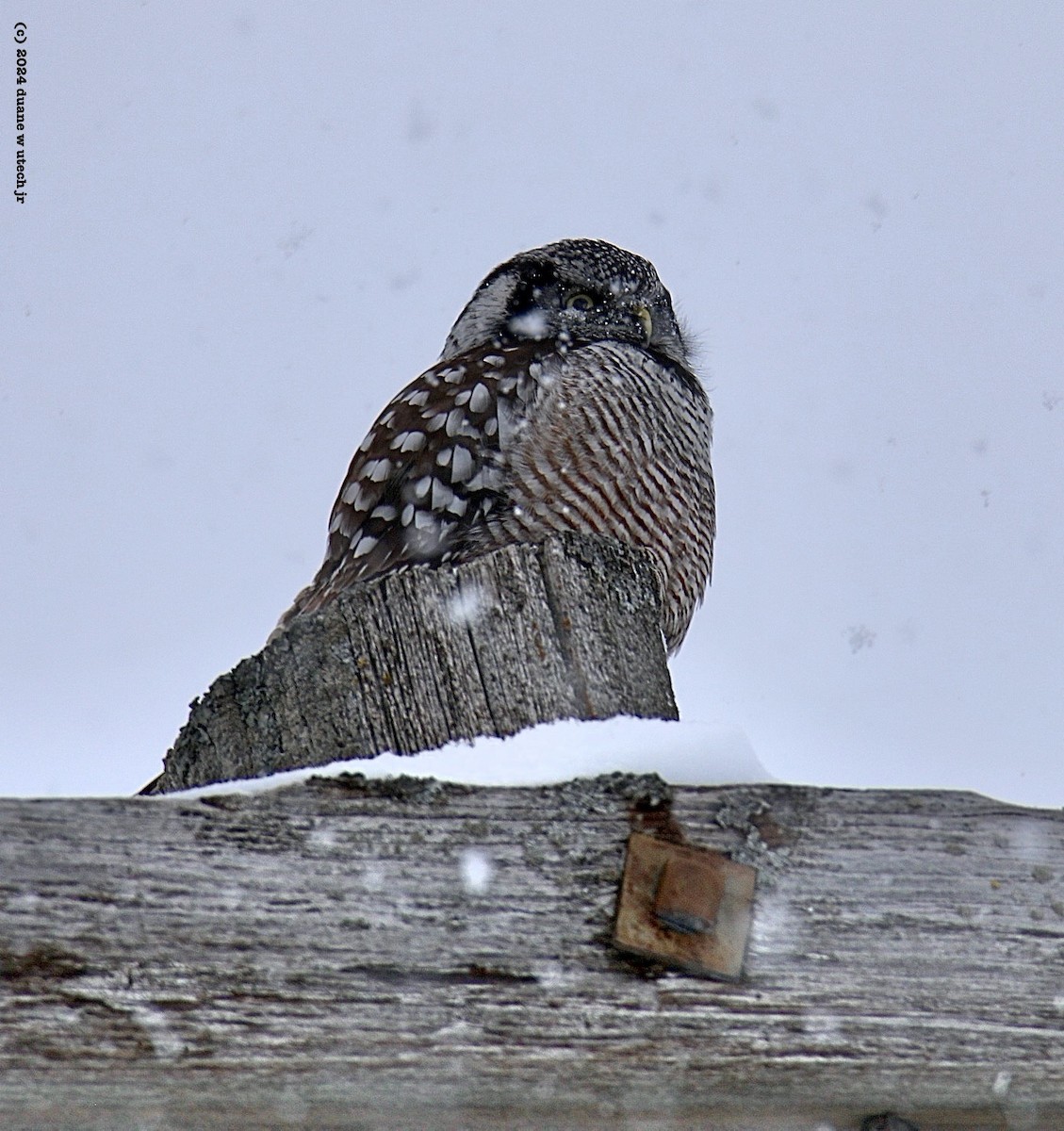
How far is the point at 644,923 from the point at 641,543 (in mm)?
2256

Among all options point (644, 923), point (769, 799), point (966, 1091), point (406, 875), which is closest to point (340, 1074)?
point (406, 875)

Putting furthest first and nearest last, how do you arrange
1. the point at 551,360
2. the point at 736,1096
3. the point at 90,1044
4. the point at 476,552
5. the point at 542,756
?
the point at 551,360
the point at 476,552
the point at 542,756
the point at 736,1096
the point at 90,1044

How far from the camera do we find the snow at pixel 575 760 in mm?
1182

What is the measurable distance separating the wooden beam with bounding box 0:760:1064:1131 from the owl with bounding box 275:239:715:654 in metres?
1.85

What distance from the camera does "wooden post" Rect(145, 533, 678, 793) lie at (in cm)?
146

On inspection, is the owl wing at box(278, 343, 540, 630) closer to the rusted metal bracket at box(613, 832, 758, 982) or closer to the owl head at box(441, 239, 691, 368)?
the owl head at box(441, 239, 691, 368)

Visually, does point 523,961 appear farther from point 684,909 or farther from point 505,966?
point 684,909

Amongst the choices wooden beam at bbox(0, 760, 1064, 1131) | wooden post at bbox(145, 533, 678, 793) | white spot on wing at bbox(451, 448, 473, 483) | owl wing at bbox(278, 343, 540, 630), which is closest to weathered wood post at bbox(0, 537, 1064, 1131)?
wooden beam at bbox(0, 760, 1064, 1131)

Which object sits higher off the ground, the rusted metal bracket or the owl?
the owl

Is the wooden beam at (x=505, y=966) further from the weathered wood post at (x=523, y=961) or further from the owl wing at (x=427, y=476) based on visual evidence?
the owl wing at (x=427, y=476)

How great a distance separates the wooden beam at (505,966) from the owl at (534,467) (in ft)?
6.06

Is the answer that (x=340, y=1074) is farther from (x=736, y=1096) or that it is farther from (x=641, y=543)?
(x=641, y=543)

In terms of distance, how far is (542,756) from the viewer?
1262mm

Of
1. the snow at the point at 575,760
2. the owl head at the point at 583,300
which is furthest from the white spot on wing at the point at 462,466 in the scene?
the snow at the point at 575,760
